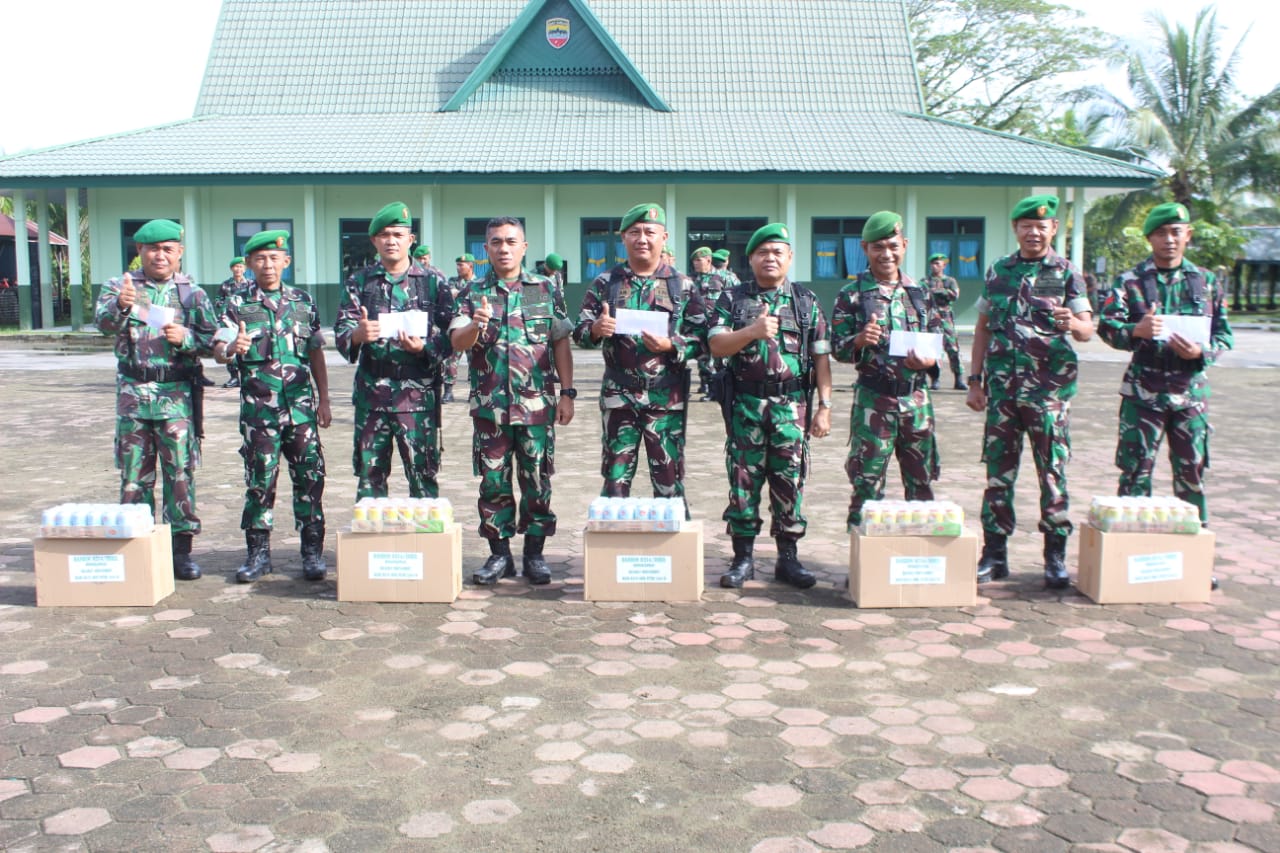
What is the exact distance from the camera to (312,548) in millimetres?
5988

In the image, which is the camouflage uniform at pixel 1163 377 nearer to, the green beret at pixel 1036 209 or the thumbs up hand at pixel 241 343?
the green beret at pixel 1036 209

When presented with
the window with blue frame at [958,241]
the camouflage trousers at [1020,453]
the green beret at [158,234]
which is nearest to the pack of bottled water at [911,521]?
the camouflage trousers at [1020,453]

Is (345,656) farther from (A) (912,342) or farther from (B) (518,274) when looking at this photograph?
(A) (912,342)

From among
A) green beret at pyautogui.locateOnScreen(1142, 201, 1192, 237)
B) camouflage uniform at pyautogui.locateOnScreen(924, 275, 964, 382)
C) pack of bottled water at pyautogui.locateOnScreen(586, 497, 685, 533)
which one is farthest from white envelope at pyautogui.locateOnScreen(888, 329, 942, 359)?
camouflage uniform at pyautogui.locateOnScreen(924, 275, 964, 382)

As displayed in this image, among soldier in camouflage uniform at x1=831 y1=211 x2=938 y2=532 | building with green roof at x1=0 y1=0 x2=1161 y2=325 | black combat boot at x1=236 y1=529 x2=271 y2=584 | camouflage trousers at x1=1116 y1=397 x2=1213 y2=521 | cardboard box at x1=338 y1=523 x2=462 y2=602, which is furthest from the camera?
building with green roof at x1=0 y1=0 x2=1161 y2=325

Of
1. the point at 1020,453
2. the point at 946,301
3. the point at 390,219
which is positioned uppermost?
the point at 390,219

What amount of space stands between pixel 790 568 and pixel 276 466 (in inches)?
106

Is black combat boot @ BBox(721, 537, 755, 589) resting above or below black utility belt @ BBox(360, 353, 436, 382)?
below

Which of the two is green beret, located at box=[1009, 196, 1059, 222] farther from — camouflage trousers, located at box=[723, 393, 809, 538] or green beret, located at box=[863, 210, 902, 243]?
camouflage trousers, located at box=[723, 393, 809, 538]

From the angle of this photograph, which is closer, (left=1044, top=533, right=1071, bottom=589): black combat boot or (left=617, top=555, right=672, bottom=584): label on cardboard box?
(left=617, top=555, right=672, bottom=584): label on cardboard box

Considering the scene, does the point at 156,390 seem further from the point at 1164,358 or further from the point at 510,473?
the point at 1164,358

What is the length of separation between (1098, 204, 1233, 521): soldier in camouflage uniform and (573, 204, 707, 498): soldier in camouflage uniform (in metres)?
2.18

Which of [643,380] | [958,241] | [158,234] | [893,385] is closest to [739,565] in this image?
[643,380]

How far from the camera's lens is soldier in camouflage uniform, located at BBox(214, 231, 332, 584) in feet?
19.1
